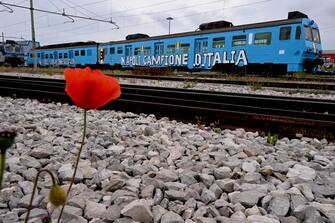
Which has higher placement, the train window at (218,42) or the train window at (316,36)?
the train window at (316,36)

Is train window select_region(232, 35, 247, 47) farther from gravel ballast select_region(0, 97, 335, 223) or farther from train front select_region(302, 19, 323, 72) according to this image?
gravel ballast select_region(0, 97, 335, 223)

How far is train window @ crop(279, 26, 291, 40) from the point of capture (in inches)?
513

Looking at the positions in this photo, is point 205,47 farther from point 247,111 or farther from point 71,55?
point 71,55

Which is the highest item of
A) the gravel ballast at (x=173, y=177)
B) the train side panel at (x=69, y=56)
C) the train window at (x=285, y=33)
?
the train window at (x=285, y=33)

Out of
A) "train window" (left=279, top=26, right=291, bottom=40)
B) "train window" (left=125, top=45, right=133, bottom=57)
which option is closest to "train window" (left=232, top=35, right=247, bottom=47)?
"train window" (left=279, top=26, right=291, bottom=40)

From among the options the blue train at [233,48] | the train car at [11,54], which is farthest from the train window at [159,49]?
the train car at [11,54]

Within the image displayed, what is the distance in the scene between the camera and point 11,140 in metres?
0.45

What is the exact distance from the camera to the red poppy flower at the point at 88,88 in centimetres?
60

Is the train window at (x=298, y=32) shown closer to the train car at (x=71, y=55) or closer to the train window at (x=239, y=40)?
the train window at (x=239, y=40)

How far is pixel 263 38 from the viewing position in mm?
13766

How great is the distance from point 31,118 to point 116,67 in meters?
18.9

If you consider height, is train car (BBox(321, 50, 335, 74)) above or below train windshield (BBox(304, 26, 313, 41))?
below

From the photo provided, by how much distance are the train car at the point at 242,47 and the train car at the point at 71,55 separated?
550 cm

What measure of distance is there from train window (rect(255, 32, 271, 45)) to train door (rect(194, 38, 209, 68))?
3.17m
